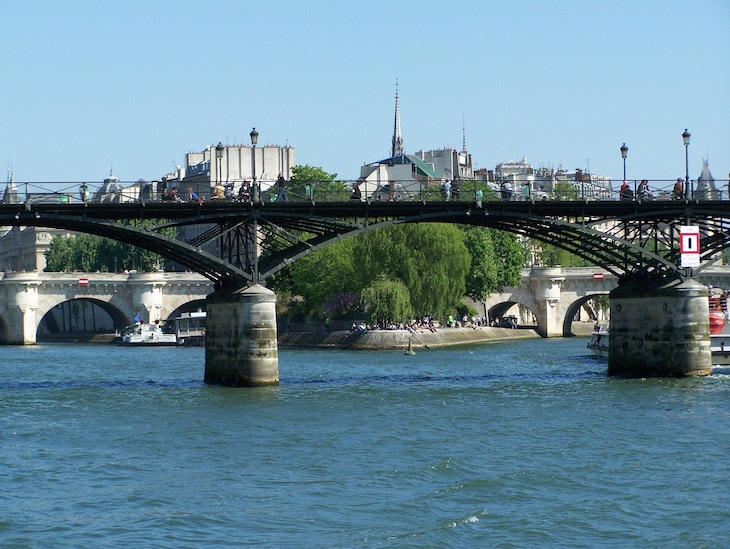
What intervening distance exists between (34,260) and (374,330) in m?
94.3

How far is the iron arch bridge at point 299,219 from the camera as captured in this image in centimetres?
5228

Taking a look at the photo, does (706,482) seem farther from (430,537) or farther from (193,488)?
(193,488)

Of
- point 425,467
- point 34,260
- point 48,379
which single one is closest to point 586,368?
point 48,379

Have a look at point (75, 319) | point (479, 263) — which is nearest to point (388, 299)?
point (479, 263)

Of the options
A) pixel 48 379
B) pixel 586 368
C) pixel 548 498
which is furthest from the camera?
pixel 586 368

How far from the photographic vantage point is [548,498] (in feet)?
98.5

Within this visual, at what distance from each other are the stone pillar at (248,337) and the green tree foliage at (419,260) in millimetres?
41570

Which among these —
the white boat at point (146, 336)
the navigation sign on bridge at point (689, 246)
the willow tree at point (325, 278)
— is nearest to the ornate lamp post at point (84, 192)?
the navigation sign on bridge at point (689, 246)

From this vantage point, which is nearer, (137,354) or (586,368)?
(586,368)

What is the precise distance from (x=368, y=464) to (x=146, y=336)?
86752 millimetres

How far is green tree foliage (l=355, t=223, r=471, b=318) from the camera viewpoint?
313ft

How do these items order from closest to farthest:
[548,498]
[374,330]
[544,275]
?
[548,498], [374,330], [544,275]

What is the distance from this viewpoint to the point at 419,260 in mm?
95750

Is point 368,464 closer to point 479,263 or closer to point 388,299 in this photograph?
point 388,299
